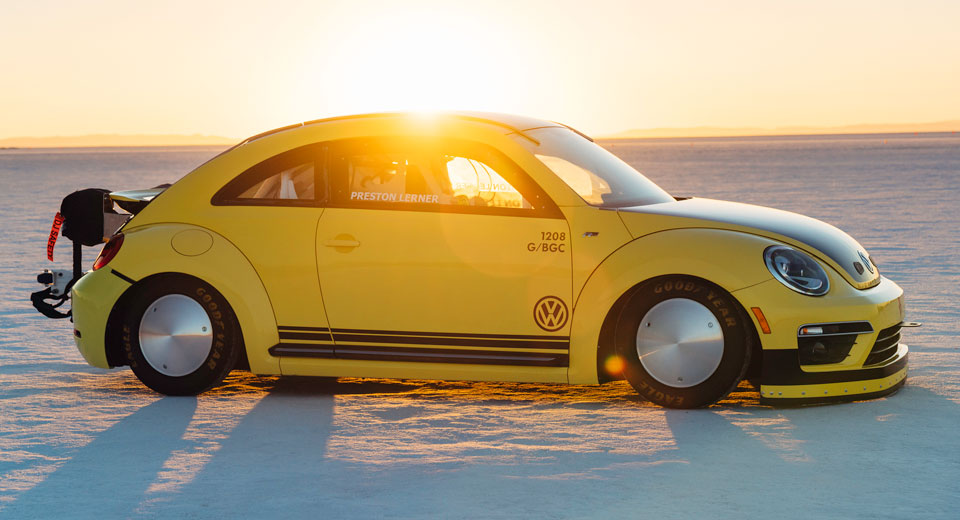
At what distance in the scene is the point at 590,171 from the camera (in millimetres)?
7676

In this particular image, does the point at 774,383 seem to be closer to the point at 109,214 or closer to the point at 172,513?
the point at 172,513

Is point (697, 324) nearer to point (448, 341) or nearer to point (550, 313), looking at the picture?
point (550, 313)

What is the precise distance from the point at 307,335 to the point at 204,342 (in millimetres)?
646

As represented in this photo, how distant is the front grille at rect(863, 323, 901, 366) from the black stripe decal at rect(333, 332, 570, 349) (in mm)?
1735

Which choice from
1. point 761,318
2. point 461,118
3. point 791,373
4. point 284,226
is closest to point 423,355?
point 284,226

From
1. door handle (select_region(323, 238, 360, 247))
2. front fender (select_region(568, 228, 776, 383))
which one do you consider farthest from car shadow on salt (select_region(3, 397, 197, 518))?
front fender (select_region(568, 228, 776, 383))

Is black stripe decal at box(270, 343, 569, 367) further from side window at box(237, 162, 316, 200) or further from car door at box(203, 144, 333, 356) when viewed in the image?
side window at box(237, 162, 316, 200)

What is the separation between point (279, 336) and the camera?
747cm

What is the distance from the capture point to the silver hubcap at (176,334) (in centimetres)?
755

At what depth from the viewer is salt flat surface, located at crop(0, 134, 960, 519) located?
5.30 m

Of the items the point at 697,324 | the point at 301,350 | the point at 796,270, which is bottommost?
the point at 301,350

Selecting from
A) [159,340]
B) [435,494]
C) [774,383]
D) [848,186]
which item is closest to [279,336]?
[159,340]

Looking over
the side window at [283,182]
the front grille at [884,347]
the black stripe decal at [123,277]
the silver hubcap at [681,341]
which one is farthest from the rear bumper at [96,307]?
the front grille at [884,347]

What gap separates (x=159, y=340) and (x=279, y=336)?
76 centimetres
